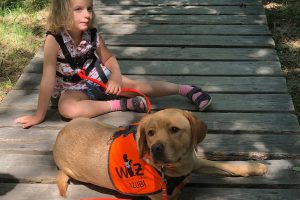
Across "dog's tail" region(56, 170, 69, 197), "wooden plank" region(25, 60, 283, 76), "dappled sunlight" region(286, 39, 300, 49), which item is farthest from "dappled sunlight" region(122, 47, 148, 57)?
"dog's tail" region(56, 170, 69, 197)

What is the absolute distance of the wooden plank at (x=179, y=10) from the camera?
5863 millimetres

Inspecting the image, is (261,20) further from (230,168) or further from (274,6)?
(230,168)

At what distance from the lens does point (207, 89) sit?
4.12 metres

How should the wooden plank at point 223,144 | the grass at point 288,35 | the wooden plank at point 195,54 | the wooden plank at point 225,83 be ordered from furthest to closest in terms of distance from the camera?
1. the wooden plank at point 195,54
2. the grass at point 288,35
3. the wooden plank at point 225,83
4. the wooden plank at point 223,144

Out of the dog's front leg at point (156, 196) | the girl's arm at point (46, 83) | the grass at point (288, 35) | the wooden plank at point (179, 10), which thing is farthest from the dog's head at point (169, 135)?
the wooden plank at point (179, 10)

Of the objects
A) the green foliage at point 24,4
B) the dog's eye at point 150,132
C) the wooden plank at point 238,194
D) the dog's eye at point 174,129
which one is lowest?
the wooden plank at point 238,194

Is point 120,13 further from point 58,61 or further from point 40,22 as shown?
point 58,61

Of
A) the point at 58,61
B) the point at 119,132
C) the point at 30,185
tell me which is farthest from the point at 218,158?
the point at 58,61

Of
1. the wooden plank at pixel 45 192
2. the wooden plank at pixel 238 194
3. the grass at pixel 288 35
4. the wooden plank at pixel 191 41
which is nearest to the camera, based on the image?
the wooden plank at pixel 238 194

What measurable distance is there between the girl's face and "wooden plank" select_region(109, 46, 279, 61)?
1132mm

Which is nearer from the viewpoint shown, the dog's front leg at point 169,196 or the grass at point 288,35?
the dog's front leg at point 169,196

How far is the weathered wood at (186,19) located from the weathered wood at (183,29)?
0.11m

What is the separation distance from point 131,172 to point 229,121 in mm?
1234

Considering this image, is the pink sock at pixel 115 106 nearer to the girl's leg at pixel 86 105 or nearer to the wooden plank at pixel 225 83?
the girl's leg at pixel 86 105
